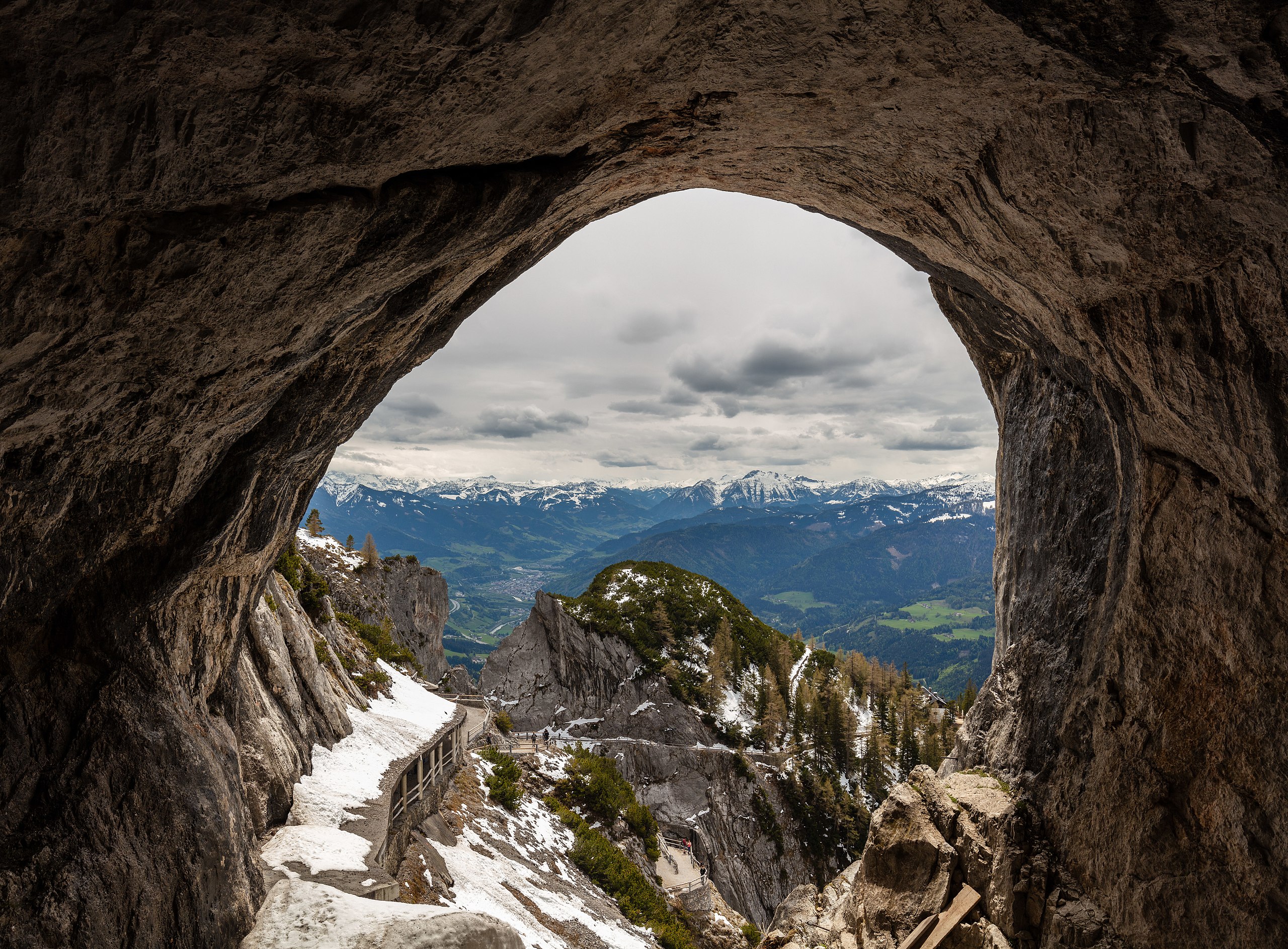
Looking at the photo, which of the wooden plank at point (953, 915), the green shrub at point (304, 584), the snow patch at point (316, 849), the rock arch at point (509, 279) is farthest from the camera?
the green shrub at point (304, 584)

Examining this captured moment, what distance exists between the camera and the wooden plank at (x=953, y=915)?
38.5 ft

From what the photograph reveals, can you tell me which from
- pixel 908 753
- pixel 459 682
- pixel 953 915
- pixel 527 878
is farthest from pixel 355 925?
pixel 908 753

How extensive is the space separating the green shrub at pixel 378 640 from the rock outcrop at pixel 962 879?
97.9 feet

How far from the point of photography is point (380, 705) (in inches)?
1078

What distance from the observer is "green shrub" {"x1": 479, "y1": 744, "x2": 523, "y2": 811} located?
30859 mm

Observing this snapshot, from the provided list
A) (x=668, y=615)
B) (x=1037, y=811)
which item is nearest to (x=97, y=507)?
(x=1037, y=811)

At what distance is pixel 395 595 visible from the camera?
57594 millimetres

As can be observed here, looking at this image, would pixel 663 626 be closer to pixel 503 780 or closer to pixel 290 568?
pixel 503 780

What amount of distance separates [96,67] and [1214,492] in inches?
456

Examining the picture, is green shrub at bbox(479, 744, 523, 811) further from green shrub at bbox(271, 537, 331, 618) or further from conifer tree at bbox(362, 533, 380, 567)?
conifer tree at bbox(362, 533, 380, 567)

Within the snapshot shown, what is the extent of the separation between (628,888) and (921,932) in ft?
69.7

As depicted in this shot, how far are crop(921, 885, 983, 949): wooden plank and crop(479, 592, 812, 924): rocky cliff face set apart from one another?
4869 cm

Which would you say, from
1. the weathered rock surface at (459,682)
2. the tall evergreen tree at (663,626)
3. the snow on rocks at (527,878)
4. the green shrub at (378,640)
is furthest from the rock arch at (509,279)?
the tall evergreen tree at (663,626)

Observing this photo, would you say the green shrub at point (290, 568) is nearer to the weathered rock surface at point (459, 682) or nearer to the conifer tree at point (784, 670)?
the weathered rock surface at point (459, 682)
